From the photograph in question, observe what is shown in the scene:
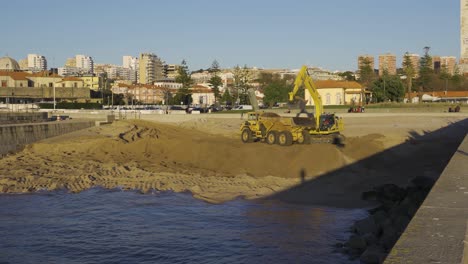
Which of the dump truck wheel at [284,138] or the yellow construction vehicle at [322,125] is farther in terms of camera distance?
the yellow construction vehicle at [322,125]

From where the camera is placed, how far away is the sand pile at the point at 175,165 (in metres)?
22.8

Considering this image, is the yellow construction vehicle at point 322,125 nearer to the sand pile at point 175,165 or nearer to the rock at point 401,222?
the sand pile at point 175,165

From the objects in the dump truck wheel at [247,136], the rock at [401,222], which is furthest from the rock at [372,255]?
the dump truck wheel at [247,136]

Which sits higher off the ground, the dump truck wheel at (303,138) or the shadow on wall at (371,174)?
the dump truck wheel at (303,138)

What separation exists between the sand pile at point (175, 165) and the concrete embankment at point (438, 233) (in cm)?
1264

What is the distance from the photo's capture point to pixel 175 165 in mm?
28203

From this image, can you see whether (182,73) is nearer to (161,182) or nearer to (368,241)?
(161,182)

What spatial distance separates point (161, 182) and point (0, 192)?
6.10 metres

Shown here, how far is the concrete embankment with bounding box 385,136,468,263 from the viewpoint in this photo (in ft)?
16.7

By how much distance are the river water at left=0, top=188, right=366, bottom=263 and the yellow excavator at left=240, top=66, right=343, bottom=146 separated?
35.7 ft

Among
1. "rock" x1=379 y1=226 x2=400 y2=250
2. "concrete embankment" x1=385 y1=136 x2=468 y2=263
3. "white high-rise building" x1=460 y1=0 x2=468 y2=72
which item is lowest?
"rock" x1=379 y1=226 x2=400 y2=250

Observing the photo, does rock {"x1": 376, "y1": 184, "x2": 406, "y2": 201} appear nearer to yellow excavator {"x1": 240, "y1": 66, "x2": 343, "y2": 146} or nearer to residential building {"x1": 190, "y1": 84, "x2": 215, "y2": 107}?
yellow excavator {"x1": 240, "y1": 66, "x2": 343, "y2": 146}

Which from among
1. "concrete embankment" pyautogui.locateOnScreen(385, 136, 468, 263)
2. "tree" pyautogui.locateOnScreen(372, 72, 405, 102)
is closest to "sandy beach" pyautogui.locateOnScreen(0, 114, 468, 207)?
"concrete embankment" pyautogui.locateOnScreen(385, 136, 468, 263)


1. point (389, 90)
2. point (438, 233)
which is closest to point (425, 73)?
point (389, 90)
